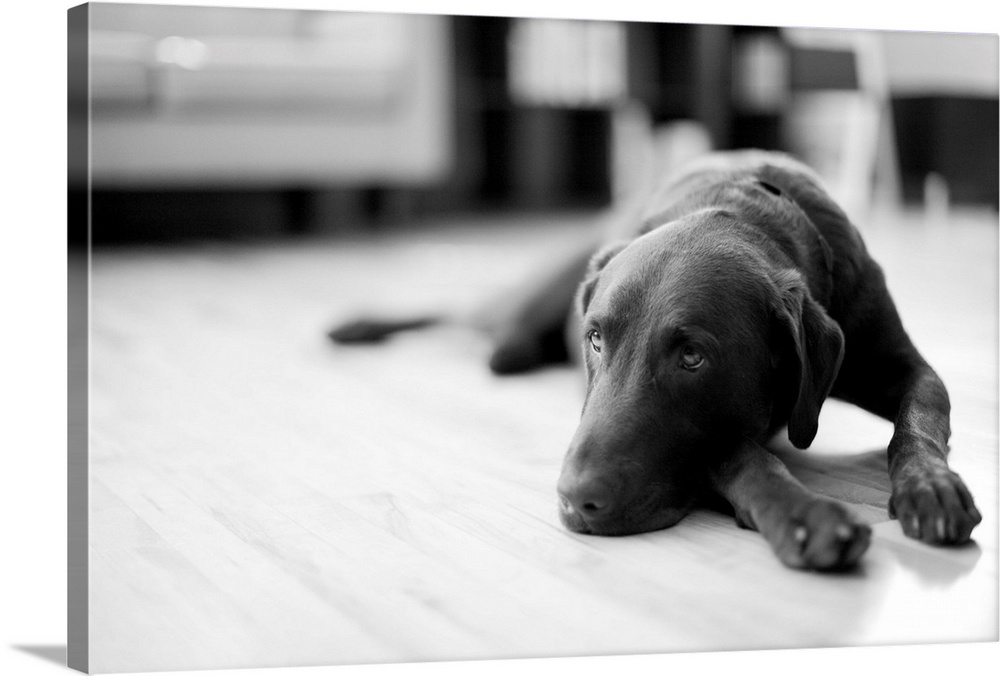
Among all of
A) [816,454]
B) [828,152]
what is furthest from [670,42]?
[816,454]

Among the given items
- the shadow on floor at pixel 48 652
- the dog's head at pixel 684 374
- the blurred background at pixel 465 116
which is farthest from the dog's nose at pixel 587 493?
the blurred background at pixel 465 116

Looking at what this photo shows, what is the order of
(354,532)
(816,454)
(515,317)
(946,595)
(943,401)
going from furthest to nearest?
(515,317) → (816,454) → (943,401) → (354,532) → (946,595)

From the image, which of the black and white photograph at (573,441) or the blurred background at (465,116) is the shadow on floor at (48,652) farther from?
the blurred background at (465,116)

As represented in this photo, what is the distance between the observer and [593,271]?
187cm

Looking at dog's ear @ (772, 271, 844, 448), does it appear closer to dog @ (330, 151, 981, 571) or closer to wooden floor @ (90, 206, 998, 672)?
dog @ (330, 151, 981, 571)

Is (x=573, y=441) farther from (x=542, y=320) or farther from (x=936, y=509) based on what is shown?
(x=542, y=320)

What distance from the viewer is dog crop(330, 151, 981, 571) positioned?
1.42 meters

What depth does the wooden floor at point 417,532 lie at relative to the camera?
1224 mm

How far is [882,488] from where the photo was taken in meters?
1.67

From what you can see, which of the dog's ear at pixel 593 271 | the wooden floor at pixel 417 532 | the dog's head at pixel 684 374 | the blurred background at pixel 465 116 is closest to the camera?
the wooden floor at pixel 417 532

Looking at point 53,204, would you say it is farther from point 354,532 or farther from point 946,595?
point 946,595

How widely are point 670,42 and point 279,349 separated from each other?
5.89 meters

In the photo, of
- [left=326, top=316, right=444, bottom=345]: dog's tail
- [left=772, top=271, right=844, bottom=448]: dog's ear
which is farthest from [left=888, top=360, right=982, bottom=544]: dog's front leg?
[left=326, top=316, right=444, bottom=345]: dog's tail

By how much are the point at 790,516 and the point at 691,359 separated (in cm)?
25
